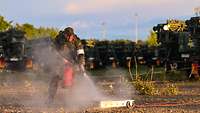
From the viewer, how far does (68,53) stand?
50.6 ft

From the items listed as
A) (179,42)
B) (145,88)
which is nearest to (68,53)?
(145,88)

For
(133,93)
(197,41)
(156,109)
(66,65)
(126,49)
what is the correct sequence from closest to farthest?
1. (156,109)
2. (66,65)
3. (133,93)
4. (197,41)
5. (126,49)

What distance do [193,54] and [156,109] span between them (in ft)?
52.5

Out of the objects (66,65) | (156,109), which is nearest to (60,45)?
(66,65)

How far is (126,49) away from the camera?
155 feet

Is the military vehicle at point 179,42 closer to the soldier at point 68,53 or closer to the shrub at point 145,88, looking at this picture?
the shrub at point 145,88

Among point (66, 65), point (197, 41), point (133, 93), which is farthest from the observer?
point (197, 41)

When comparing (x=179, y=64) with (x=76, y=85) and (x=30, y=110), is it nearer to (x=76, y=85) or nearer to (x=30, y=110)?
(x=76, y=85)

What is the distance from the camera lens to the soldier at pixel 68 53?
50.3 ft

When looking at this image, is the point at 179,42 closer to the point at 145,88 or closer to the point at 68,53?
the point at 145,88

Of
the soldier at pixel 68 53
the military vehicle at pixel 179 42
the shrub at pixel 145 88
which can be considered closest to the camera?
the soldier at pixel 68 53

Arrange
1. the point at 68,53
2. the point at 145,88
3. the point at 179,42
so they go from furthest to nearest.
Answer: the point at 179,42, the point at 145,88, the point at 68,53

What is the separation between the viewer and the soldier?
603 inches

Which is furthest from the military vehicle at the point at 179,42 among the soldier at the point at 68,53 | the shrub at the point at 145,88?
the soldier at the point at 68,53
